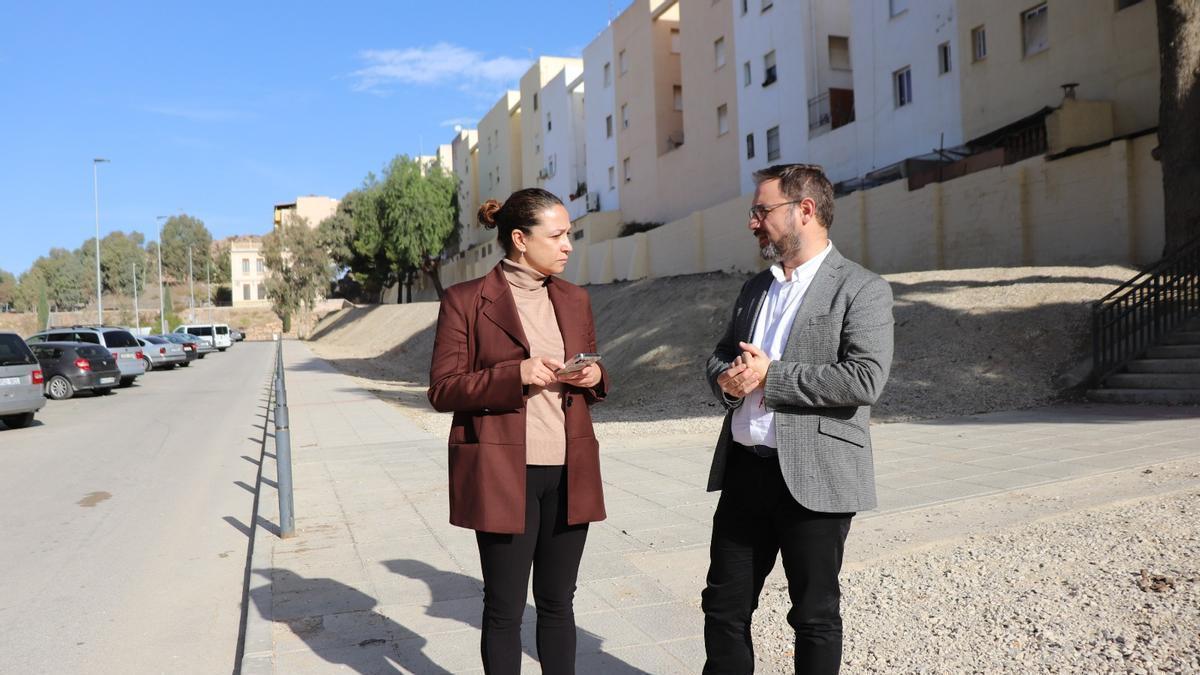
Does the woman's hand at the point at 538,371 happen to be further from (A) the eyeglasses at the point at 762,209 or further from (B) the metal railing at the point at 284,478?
(B) the metal railing at the point at 284,478

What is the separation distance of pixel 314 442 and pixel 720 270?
16861 millimetres

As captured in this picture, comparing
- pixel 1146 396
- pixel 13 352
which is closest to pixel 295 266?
pixel 13 352

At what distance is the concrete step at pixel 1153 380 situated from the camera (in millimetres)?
11469

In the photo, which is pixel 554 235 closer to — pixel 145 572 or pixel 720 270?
pixel 145 572

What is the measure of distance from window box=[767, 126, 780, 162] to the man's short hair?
28.1 meters

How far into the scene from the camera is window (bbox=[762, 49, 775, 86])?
30.0 metres

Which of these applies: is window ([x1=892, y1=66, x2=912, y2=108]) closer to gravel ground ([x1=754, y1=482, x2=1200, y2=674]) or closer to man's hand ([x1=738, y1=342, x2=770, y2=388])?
gravel ground ([x1=754, y1=482, x2=1200, y2=674])

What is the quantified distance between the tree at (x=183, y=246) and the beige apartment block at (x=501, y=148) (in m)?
62.2

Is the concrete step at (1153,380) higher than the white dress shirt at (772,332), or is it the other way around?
the white dress shirt at (772,332)

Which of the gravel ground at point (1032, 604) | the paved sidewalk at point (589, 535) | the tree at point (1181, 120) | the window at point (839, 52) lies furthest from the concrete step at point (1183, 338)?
the window at point (839, 52)

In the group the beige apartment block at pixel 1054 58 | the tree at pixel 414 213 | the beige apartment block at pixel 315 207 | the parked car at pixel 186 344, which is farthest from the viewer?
the beige apartment block at pixel 315 207

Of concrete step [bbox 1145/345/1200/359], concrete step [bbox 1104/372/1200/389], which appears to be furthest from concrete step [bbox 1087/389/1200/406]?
concrete step [bbox 1145/345/1200/359]

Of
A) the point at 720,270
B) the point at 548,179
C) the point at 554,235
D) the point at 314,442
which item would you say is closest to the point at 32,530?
the point at 314,442

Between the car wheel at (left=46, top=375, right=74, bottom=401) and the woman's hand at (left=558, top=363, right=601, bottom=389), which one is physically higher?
the woman's hand at (left=558, top=363, right=601, bottom=389)
